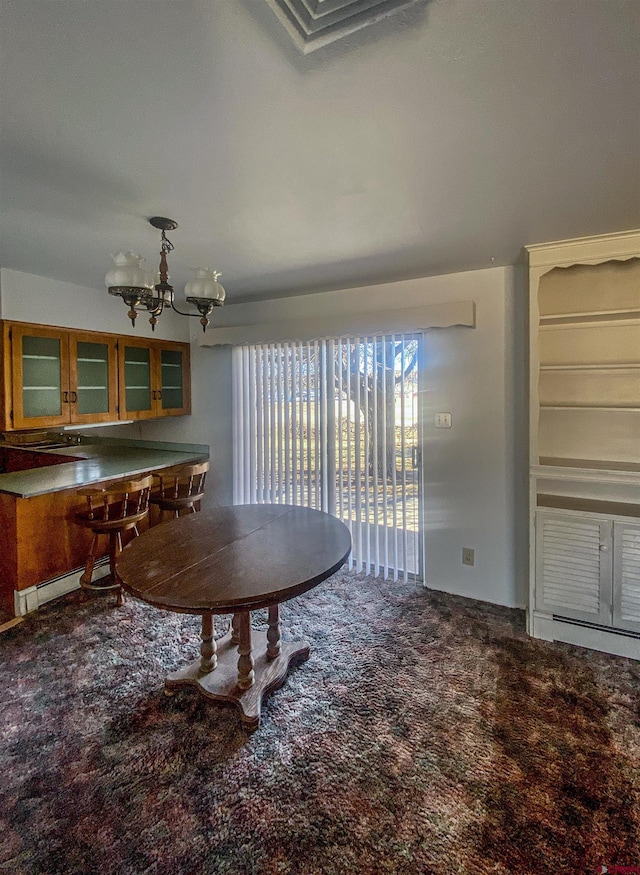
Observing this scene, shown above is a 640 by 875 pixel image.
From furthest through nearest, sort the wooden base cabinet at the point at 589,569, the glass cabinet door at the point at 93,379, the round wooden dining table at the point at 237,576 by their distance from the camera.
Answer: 1. the glass cabinet door at the point at 93,379
2. the wooden base cabinet at the point at 589,569
3. the round wooden dining table at the point at 237,576

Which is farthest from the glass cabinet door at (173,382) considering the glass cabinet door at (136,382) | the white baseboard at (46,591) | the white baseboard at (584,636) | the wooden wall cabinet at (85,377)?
the white baseboard at (584,636)

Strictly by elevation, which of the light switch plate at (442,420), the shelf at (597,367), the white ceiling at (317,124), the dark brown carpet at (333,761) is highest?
the white ceiling at (317,124)

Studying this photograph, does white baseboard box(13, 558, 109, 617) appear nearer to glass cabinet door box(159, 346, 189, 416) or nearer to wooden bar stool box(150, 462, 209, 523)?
wooden bar stool box(150, 462, 209, 523)

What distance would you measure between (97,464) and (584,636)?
366 cm

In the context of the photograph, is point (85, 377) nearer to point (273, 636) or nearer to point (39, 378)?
point (39, 378)

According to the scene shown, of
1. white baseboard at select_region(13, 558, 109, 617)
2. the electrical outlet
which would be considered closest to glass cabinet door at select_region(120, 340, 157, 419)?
white baseboard at select_region(13, 558, 109, 617)

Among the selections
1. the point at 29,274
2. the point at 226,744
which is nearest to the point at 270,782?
the point at 226,744

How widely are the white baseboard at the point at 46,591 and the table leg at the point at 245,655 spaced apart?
5.65ft

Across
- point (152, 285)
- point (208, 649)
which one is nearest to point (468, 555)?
point (208, 649)

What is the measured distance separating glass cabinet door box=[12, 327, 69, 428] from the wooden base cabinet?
3422mm

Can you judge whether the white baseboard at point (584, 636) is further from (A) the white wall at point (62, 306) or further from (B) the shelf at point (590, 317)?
(A) the white wall at point (62, 306)

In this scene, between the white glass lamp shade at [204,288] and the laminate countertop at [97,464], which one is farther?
the laminate countertop at [97,464]

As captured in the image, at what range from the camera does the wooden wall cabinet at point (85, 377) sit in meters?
2.86

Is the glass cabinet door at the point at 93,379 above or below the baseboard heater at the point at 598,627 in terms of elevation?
above
